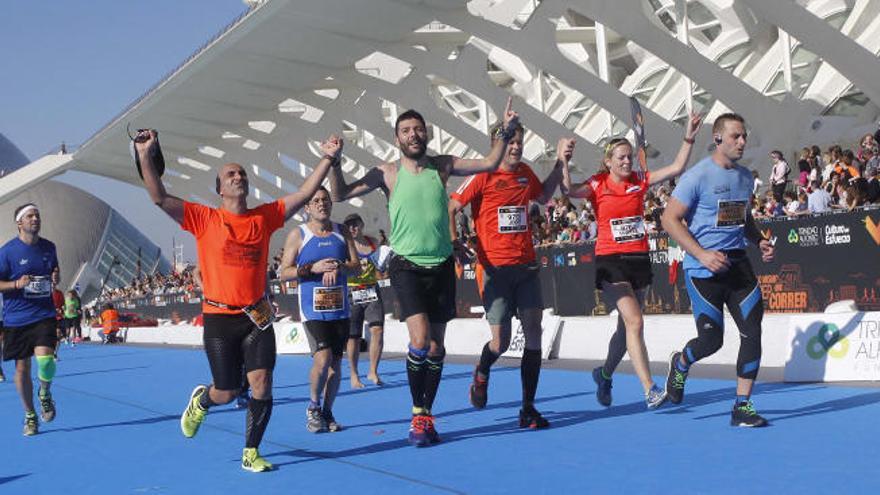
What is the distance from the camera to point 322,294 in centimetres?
870

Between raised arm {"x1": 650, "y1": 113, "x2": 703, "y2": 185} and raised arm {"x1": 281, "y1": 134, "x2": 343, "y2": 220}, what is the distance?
2.58 meters

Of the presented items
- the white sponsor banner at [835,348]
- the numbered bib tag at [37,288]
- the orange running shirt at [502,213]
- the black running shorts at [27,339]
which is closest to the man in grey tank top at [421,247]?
the orange running shirt at [502,213]

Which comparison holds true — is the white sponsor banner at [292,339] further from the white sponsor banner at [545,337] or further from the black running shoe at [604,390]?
the black running shoe at [604,390]

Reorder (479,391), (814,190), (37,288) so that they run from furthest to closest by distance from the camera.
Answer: (814,190)
(37,288)
(479,391)

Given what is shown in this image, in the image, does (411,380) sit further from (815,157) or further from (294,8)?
(294,8)

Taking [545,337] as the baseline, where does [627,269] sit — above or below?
above

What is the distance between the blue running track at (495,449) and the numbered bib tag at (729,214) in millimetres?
1342

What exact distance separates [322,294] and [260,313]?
2.09 meters

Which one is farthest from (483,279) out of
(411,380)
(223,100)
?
(223,100)

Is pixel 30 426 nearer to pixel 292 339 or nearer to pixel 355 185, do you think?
pixel 355 185

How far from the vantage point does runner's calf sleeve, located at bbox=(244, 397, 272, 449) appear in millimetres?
6594

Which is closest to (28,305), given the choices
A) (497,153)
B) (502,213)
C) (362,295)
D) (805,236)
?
(362,295)

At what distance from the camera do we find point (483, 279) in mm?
7980

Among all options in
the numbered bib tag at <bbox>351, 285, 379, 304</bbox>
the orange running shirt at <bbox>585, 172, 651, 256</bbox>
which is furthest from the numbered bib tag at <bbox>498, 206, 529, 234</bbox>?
the numbered bib tag at <bbox>351, 285, 379, 304</bbox>
